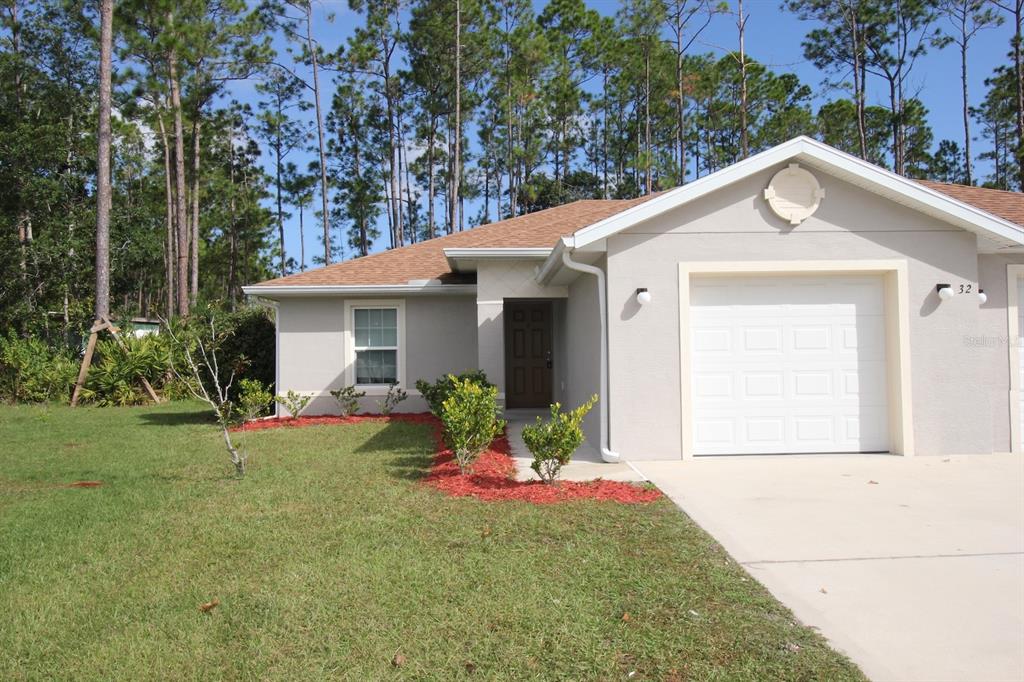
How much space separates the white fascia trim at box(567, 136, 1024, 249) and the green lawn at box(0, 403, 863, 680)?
11.2 feet

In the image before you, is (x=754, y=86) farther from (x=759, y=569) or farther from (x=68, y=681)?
(x=68, y=681)

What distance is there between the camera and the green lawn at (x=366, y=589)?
3.28 metres

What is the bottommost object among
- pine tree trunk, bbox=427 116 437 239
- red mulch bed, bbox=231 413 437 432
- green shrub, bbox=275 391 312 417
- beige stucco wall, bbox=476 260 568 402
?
red mulch bed, bbox=231 413 437 432

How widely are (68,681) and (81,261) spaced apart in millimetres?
27124

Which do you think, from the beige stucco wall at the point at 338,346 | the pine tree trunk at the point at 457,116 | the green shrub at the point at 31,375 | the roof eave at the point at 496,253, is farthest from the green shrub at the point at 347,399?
the pine tree trunk at the point at 457,116

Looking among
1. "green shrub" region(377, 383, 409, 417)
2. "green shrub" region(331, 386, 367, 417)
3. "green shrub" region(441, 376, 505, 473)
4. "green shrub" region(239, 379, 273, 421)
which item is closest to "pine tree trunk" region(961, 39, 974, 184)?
"green shrub" region(377, 383, 409, 417)

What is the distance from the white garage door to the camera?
8430mm

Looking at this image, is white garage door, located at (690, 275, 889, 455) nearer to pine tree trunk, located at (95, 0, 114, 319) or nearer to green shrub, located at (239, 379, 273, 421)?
green shrub, located at (239, 379, 273, 421)

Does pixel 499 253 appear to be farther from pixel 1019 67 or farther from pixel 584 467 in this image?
pixel 1019 67

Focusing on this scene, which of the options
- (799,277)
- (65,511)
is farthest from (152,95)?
(799,277)

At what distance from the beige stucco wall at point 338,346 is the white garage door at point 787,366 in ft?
19.7

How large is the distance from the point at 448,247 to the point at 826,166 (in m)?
7.20

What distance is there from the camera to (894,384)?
27.5 feet

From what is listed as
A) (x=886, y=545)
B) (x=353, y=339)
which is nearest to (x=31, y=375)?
(x=353, y=339)
